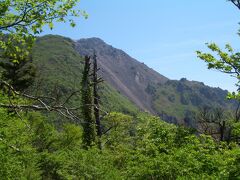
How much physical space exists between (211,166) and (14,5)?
11.2 meters

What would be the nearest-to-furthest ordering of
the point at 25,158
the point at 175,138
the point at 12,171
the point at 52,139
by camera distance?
1. the point at 12,171
2. the point at 175,138
3. the point at 25,158
4. the point at 52,139

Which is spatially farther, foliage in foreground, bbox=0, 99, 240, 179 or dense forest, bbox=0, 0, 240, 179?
foliage in foreground, bbox=0, 99, 240, 179

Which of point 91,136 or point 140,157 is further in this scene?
point 91,136

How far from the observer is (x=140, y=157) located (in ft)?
63.4

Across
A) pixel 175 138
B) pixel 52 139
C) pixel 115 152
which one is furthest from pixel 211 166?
pixel 52 139

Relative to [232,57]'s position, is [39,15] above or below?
below

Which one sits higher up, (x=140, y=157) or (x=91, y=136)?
(x=140, y=157)

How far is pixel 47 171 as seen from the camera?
4072 cm

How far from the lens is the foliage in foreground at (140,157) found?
624 inches

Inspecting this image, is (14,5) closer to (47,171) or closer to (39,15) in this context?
(39,15)

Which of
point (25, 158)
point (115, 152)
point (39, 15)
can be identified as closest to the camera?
point (39, 15)

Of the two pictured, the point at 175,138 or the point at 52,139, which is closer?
the point at 175,138

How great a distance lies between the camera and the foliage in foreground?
52.0 ft

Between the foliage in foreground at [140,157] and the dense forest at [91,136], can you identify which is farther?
the foliage in foreground at [140,157]
